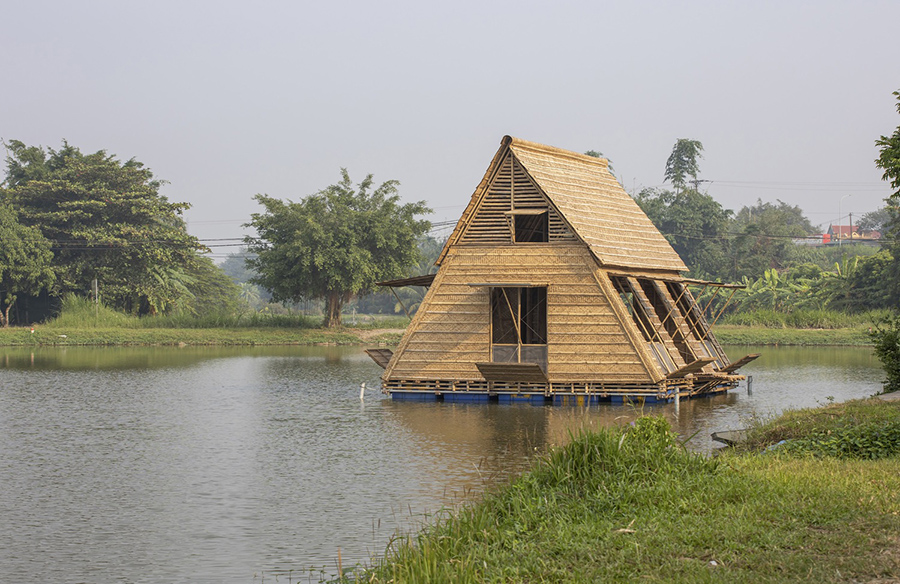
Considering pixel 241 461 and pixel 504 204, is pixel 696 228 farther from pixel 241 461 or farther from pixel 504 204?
pixel 241 461

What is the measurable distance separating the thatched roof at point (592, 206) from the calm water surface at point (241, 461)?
439cm

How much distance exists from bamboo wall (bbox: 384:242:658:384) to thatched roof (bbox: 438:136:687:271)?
78 cm

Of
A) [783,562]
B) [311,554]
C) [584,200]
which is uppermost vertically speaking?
[584,200]

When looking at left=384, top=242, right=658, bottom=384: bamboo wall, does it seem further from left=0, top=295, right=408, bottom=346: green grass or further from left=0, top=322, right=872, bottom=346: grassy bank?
left=0, top=295, right=408, bottom=346: green grass

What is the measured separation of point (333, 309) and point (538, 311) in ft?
99.7

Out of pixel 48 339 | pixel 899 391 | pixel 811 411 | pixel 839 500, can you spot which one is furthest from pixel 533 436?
pixel 48 339

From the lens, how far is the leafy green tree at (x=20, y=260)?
178 feet

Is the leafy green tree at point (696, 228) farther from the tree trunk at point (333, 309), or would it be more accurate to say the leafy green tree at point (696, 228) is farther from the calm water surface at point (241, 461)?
the calm water surface at point (241, 461)

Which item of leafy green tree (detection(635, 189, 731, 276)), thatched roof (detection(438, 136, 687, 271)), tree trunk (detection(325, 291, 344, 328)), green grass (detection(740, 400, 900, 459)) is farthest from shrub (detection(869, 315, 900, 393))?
leafy green tree (detection(635, 189, 731, 276))

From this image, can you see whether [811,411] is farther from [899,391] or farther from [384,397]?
[384,397]

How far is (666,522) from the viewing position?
920 centimetres

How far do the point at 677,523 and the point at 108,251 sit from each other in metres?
53.9

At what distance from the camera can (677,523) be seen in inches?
360

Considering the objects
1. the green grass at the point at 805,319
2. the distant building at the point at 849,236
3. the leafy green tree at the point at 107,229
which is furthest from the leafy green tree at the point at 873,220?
the leafy green tree at the point at 107,229
